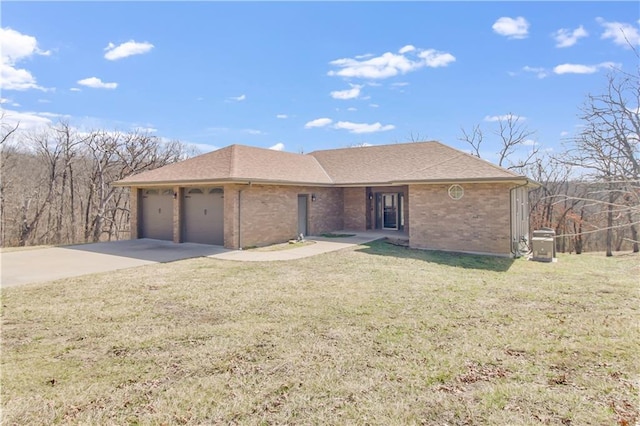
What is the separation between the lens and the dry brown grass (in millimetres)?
3328

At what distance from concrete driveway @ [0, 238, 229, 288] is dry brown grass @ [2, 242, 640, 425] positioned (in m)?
1.58

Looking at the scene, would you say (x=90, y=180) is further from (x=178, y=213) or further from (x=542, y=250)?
(x=542, y=250)

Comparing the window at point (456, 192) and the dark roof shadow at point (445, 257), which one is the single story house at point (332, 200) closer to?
the window at point (456, 192)

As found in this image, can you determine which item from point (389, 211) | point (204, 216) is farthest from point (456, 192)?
point (204, 216)

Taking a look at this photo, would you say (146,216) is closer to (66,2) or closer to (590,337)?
(66,2)

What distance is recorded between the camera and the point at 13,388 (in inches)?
144

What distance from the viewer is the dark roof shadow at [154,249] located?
11717mm

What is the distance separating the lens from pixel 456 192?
12883 mm

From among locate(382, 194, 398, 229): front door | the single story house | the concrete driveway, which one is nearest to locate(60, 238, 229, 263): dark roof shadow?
the concrete driveway

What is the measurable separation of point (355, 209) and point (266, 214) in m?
6.05

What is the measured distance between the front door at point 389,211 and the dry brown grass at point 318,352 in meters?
9.88

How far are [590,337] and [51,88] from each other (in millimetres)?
26684

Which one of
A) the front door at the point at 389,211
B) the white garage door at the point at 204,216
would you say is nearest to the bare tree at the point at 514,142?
the front door at the point at 389,211

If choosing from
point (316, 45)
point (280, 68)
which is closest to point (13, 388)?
point (316, 45)
